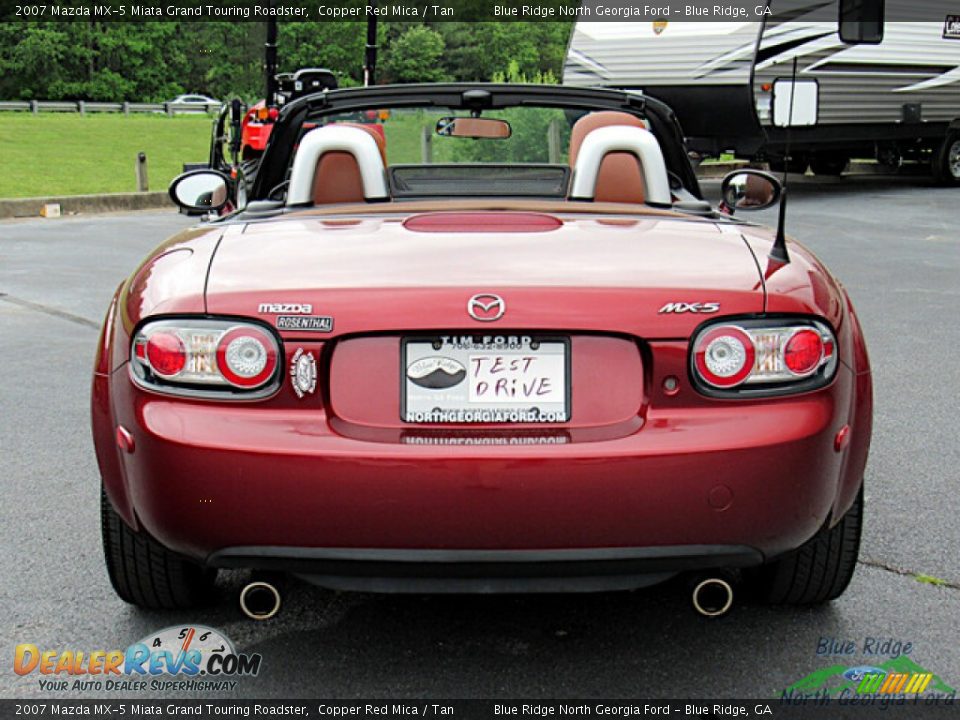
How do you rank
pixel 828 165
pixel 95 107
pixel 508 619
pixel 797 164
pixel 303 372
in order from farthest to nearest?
pixel 95 107, pixel 828 165, pixel 797 164, pixel 508 619, pixel 303 372

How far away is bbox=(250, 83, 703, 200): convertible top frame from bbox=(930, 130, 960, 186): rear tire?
1802 cm

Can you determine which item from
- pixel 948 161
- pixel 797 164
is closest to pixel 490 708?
pixel 948 161

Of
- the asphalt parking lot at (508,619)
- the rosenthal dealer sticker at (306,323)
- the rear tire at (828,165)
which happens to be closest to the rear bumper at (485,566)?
the asphalt parking lot at (508,619)

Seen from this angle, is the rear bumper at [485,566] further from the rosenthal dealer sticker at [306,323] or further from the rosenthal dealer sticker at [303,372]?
the rosenthal dealer sticker at [306,323]

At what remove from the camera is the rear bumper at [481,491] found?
8.87 ft

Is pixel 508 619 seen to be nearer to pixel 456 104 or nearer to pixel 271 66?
pixel 456 104

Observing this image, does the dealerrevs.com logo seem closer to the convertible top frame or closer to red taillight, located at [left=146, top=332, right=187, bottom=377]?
red taillight, located at [left=146, top=332, right=187, bottom=377]

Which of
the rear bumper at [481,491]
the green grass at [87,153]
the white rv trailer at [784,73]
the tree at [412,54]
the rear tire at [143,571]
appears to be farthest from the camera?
the tree at [412,54]

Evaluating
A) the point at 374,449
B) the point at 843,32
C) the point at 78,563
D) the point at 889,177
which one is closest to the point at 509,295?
the point at 374,449

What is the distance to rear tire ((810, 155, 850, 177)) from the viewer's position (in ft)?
76.0

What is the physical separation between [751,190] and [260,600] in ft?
6.90

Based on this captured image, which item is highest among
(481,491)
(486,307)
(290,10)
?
(290,10)

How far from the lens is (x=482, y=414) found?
2.77 metres

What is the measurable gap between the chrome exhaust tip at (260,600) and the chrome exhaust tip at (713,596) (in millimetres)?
1004
